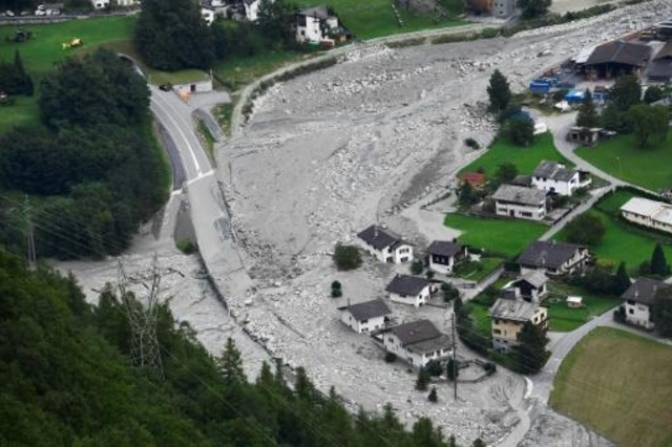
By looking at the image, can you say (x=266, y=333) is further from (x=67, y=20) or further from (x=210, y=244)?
(x=67, y=20)

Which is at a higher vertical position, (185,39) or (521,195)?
(185,39)

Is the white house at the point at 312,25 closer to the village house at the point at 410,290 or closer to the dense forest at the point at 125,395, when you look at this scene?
the village house at the point at 410,290

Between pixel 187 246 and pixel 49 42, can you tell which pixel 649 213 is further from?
pixel 49 42

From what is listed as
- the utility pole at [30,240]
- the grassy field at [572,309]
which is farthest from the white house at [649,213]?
the utility pole at [30,240]

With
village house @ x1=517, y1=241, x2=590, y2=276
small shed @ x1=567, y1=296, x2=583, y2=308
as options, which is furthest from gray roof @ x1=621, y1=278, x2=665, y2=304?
village house @ x1=517, y1=241, x2=590, y2=276

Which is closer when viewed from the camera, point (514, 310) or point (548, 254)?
point (514, 310)

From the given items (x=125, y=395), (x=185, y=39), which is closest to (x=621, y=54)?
(x=185, y=39)
